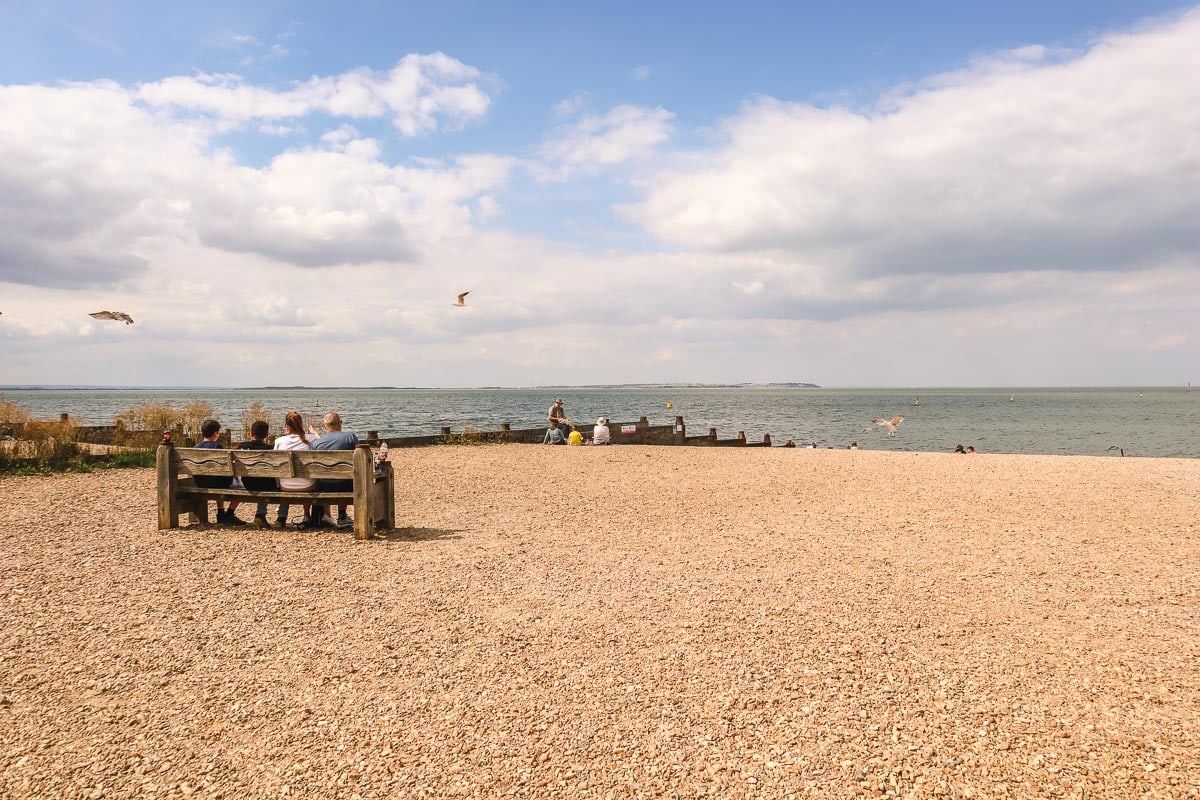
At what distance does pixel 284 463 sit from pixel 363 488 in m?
1.05

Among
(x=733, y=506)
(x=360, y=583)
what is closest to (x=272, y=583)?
(x=360, y=583)

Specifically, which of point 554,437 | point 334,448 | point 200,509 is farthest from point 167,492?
point 554,437

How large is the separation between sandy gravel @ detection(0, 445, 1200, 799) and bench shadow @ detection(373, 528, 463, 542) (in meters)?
0.08

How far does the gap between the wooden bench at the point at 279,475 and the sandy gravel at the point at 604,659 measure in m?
0.35

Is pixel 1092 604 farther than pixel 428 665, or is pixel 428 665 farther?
pixel 1092 604

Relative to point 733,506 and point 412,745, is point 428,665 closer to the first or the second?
point 412,745

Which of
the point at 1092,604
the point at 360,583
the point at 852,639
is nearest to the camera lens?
the point at 852,639

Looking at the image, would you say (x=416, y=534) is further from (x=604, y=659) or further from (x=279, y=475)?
(x=604, y=659)

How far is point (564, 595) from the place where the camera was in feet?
20.4

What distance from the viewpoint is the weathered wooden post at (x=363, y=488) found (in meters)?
8.05

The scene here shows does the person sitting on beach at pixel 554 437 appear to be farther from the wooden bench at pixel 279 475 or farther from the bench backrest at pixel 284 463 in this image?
the bench backrest at pixel 284 463

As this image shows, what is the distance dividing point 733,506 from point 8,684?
8.88 m

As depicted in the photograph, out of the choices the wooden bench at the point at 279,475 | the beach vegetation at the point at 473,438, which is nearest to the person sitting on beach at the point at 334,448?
the wooden bench at the point at 279,475

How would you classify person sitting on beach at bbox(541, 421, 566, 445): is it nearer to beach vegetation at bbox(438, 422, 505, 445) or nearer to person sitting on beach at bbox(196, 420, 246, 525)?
beach vegetation at bbox(438, 422, 505, 445)
